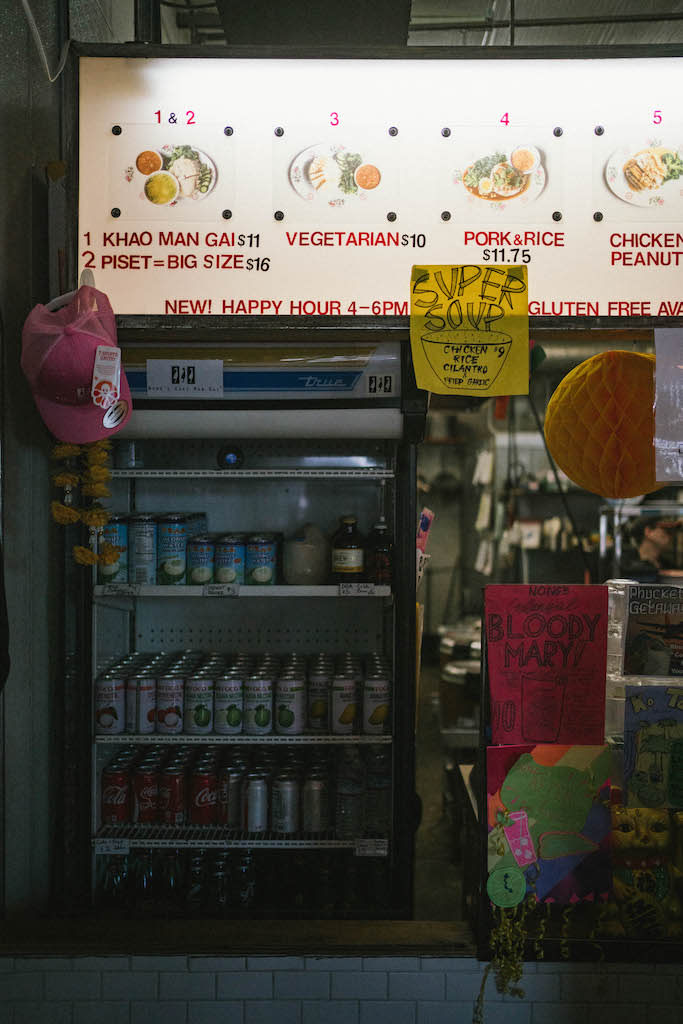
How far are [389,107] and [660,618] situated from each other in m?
1.90

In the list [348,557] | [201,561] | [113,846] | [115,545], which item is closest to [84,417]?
[115,545]

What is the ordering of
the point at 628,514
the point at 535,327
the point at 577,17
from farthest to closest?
the point at 628,514
the point at 577,17
the point at 535,327

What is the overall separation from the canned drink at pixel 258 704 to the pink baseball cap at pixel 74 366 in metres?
1.09

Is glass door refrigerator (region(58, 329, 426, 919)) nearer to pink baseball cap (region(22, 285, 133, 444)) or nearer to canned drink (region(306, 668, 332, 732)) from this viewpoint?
canned drink (region(306, 668, 332, 732))

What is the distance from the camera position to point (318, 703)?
285cm

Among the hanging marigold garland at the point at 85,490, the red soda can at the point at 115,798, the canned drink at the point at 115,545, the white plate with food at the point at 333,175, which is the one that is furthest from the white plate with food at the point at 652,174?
the red soda can at the point at 115,798

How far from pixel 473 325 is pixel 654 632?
1035mm

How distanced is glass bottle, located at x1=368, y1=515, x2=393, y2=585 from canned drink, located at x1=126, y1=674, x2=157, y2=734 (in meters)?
0.95

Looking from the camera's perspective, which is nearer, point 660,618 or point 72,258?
point 660,618

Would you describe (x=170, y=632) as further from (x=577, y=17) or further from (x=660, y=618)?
(x=577, y=17)

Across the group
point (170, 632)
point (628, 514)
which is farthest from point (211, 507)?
point (628, 514)

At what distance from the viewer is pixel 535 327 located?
2467 mm

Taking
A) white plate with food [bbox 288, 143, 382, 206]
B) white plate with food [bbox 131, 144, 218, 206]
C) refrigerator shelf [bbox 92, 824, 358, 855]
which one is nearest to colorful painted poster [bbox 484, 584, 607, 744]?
refrigerator shelf [bbox 92, 824, 358, 855]

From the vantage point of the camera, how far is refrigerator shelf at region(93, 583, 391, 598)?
2729mm
